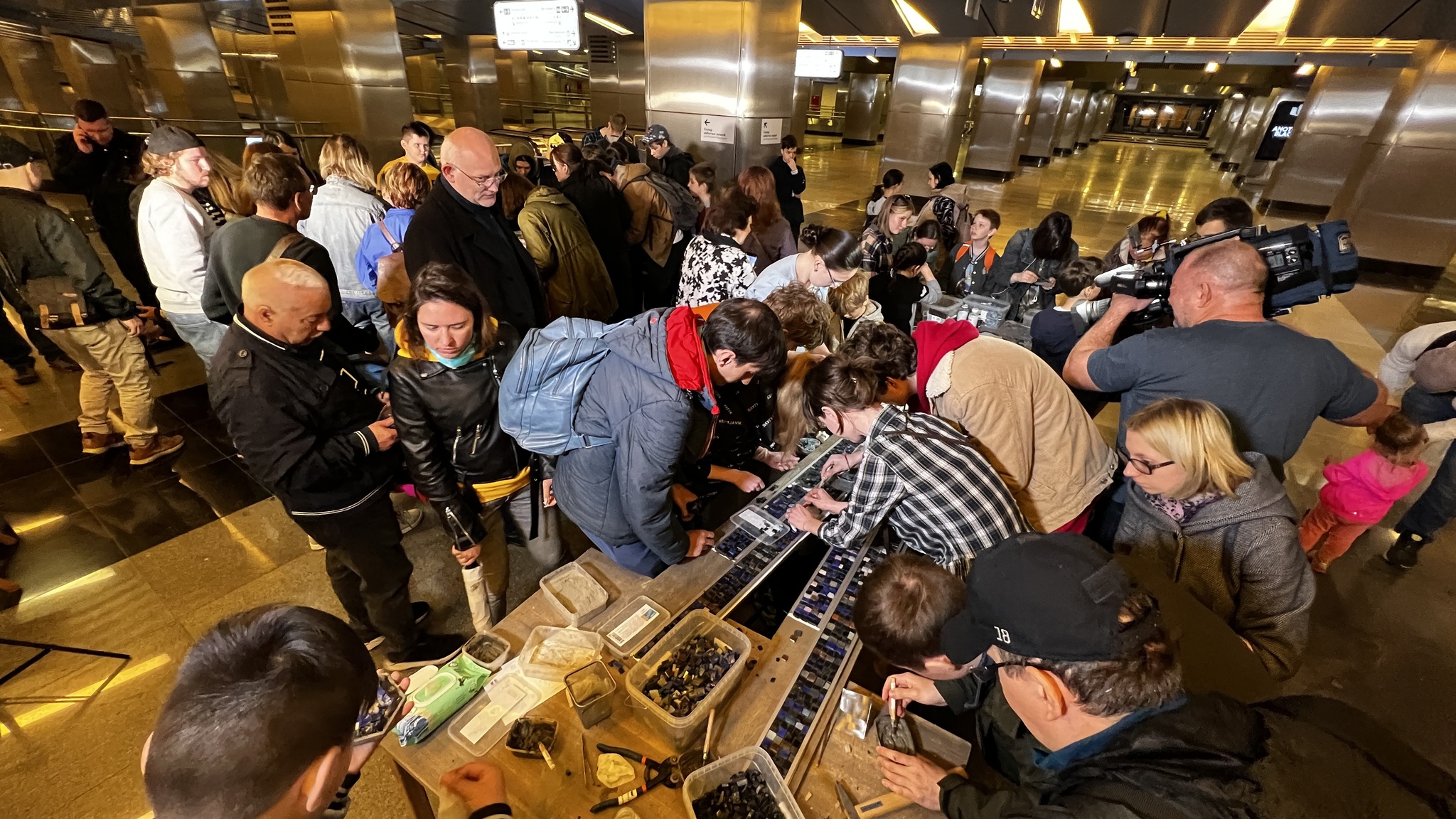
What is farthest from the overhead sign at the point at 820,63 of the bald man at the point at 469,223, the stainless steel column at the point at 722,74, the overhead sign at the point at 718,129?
the bald man at the point at 469,223

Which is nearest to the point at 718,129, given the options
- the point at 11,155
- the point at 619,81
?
the point at 11,155

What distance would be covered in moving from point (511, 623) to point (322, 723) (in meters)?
0.87

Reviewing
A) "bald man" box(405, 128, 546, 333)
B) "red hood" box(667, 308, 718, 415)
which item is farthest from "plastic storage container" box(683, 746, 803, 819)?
"bald man" box(405, 128, 546, 333)

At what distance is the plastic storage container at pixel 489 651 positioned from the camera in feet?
5.19

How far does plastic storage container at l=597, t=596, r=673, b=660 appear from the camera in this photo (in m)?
1.64

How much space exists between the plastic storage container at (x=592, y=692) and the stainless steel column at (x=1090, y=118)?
3099cm

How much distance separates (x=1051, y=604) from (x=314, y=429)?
2254 millimetres

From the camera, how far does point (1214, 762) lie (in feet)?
3.19

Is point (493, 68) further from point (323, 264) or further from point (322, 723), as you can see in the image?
point (322, 723)

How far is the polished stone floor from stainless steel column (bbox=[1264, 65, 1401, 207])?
488 inches

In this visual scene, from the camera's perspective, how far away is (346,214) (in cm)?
332

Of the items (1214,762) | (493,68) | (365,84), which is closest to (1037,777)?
(1214,762)

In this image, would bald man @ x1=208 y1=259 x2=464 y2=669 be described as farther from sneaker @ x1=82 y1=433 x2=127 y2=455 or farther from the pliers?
sneaker @ x1=82 y1=433 x2=127 y2=455

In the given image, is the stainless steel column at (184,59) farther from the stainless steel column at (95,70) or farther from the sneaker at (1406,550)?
the sneaker at (1406,550)
